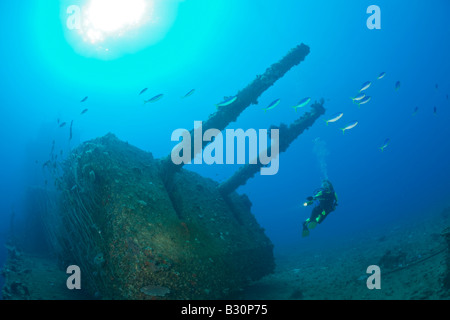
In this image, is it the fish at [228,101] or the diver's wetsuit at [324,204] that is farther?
the diver's wetsuit at [324,204]

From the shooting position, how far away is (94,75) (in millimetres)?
65812

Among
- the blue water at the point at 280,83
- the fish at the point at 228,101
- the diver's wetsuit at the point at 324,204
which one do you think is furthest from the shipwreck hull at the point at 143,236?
the blue water at the point at 280,83

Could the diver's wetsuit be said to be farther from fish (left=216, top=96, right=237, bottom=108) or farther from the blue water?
the blue water

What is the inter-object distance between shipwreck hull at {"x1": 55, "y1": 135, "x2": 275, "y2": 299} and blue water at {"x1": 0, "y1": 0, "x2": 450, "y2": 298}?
127 feet

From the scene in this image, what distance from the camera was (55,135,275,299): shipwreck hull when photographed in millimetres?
3906

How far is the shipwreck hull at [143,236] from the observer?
3.91 m

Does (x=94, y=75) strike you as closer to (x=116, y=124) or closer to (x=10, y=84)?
(x=10, y=84)

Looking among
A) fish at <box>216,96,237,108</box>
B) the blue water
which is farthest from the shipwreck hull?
the blue water

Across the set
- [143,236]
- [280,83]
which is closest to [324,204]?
[143,236]

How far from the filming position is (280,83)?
79312mm

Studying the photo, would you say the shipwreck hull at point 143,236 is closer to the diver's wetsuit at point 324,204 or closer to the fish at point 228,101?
the diver's wetsuit at point 324,204

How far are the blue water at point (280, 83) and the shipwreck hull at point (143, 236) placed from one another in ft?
127

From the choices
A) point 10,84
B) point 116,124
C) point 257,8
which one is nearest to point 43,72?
point 10,84
